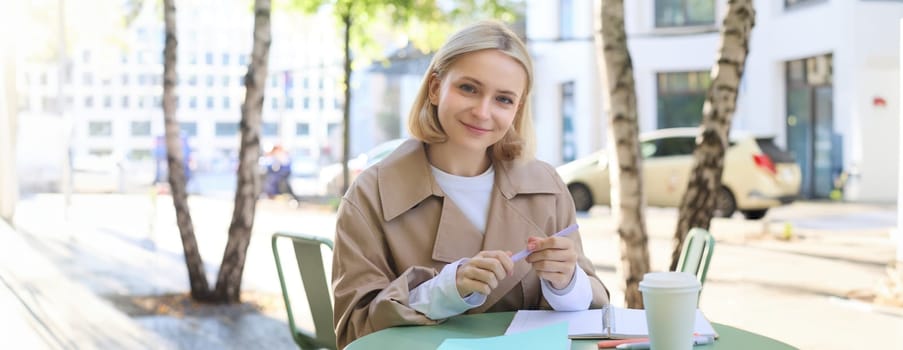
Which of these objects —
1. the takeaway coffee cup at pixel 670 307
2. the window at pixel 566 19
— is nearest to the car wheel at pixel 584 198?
the window at pixel 566 19

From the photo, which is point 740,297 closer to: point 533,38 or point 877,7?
point 877,7

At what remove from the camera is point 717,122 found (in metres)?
5.51

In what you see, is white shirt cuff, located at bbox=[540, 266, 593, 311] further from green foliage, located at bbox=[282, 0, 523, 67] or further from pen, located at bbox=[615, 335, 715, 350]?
green foliage, located at bbox=[282, 0, 523, 67]

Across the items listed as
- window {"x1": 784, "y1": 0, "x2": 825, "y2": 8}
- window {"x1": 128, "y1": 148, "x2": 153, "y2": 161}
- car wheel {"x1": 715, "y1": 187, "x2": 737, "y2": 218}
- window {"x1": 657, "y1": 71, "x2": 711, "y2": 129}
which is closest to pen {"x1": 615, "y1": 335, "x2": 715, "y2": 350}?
window {"x1": 128, "y1": 148, "x2": 153, "y2": 161}

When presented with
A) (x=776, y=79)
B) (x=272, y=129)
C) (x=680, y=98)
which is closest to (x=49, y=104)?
(x=776, y=79)

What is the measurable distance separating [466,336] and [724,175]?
12.3 meters

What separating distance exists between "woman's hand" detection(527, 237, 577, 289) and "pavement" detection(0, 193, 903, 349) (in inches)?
137

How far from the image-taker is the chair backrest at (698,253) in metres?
2.84

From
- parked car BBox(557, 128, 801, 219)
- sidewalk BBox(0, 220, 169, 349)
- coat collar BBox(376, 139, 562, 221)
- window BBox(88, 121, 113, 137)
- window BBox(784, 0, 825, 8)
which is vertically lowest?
sidewalk BBox(0, 220, 169, 349)

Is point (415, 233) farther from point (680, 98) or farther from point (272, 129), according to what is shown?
point (272, 129)

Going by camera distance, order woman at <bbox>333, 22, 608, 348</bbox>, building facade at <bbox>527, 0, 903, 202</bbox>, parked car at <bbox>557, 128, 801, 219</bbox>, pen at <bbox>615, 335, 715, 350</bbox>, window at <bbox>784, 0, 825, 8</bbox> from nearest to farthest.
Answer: pen at <bbox>615, 335, 715, 350</bbox> < woman at <bbox>333, 22, 608, 348</bbox> < parked car at <bbox>557, 128, 801, 219</bbox> < building facade at <bbox>527, 0, 903, 202</bbox> < window at <bbox>784, 0, 825, 8</bbox>

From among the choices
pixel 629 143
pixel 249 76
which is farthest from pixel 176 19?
pixel 629 143

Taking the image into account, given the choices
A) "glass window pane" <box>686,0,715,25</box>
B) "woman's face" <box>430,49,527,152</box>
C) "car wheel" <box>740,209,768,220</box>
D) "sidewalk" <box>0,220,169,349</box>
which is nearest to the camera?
"woman's face" <box>430,49,527,152</box>

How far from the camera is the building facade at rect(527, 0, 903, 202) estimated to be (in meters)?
17.8
